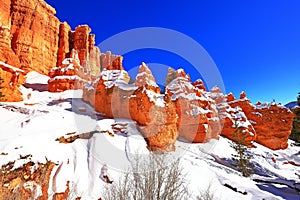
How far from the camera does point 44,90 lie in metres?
39.8

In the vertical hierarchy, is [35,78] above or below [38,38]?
below

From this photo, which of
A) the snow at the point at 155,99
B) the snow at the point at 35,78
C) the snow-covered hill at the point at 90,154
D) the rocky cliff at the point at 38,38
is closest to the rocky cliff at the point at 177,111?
the snow at the point at 155,99

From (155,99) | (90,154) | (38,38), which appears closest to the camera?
(90,154)

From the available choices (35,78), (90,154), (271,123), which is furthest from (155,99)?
(35,78)

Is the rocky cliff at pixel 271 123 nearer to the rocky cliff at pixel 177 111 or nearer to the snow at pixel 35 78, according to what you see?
the rocky cliff at pixel 177 111

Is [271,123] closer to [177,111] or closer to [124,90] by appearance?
[177,111]

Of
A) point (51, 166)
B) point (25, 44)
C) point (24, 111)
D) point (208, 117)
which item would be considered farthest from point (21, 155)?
point (25, 44)

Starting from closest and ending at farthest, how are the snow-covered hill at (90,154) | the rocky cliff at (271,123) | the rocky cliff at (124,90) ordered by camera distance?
the snow-covered hill at (90,154) < the rocky cliff at (124,90) < the rocky cliff at (271,123)

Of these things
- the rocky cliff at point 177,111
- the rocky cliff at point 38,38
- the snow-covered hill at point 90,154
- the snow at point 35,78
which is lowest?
the snow-covered hill at point 90,154

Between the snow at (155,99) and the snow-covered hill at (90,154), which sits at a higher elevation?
the snow at (155,99)

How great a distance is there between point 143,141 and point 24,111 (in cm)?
1508

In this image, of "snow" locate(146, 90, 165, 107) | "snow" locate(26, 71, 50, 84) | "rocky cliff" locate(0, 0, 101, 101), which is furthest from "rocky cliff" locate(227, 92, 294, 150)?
"snow" locate(26, 71, 50, 84)

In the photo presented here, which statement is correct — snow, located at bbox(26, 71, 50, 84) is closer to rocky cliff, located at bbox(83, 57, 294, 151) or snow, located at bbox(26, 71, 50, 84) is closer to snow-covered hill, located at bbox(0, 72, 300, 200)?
rocky cliff, located at bbox(83, 57, 294, 151)

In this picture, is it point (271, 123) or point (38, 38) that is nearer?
point (271, 123)
